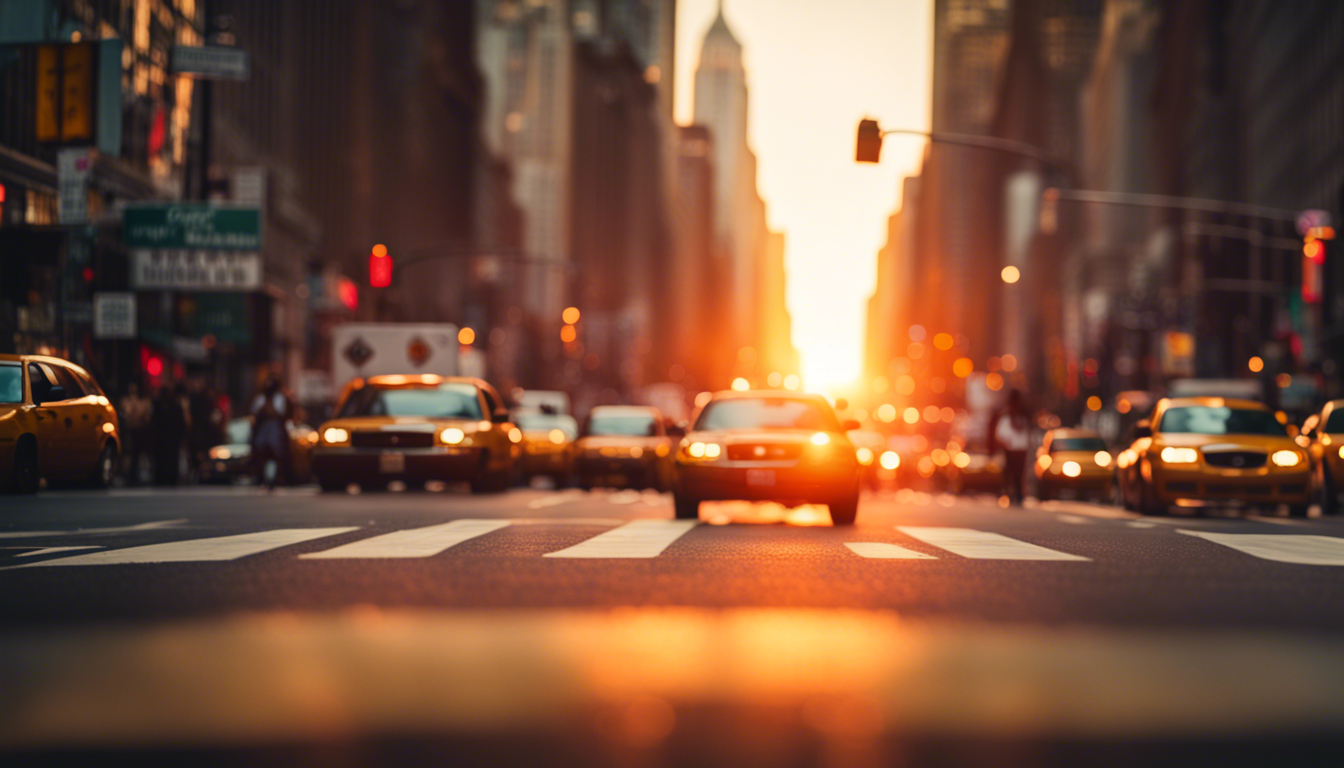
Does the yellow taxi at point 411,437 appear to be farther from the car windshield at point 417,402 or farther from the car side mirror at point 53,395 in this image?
the car side mirror at point 53,395

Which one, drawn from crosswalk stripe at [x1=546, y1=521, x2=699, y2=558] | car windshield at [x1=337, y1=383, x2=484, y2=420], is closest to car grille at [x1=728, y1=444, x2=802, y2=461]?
crosswalk stripe at [x1=546, y1=521, x2=699, y2=558]

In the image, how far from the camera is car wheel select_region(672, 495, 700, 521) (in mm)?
16781

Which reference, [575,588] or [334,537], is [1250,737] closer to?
[575,588]

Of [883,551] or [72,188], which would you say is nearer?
[883,551]

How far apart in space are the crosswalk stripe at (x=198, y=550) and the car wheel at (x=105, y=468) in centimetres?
925

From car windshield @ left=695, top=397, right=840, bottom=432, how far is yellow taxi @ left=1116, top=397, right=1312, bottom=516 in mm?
4595

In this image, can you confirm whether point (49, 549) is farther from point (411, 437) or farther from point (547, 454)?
point (547, 454)

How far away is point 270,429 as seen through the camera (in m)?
25.2

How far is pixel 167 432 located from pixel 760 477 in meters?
15.5

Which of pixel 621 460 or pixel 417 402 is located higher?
pixel 417 402

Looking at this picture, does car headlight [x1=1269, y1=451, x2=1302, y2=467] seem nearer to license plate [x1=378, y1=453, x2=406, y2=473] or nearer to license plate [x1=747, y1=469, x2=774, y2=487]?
license plate [x1=747, y1=469, x2=774, y2=487]

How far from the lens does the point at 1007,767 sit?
434 centimetres

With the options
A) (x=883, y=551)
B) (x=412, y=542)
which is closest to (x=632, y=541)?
(x=412, y=542)

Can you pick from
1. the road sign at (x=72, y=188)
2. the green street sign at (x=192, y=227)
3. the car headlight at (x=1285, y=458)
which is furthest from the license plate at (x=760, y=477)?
the road sign at (x=72, y=188)
